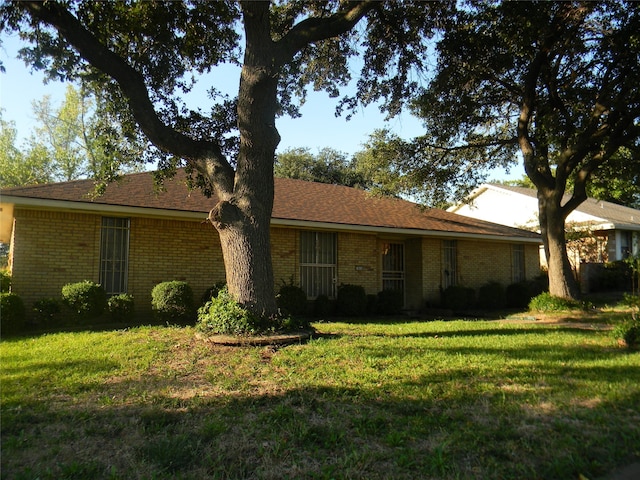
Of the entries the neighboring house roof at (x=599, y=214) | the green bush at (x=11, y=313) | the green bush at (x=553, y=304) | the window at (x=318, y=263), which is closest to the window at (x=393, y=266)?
the window at (x=318, y=263)

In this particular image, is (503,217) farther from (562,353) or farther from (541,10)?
(562,353)

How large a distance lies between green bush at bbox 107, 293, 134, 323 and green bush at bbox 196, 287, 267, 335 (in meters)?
3.68

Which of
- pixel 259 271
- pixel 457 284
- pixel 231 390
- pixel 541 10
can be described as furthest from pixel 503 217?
pixel 231 390

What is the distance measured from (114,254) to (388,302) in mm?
8227

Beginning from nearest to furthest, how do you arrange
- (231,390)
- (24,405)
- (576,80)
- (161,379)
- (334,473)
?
(334,473) → (24,405) → (231,390) → (161,379) → (576,80)

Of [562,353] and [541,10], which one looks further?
[541,10]

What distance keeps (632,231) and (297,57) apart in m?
24.1

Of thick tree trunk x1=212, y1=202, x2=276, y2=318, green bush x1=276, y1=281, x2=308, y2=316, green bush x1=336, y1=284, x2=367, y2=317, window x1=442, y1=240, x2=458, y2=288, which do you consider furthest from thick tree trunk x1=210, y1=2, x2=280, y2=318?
window x1=442, y1=240, x2=458, y2=288

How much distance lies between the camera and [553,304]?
46.0 ft

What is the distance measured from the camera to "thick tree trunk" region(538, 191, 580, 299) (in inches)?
574

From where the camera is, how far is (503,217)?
32.2m

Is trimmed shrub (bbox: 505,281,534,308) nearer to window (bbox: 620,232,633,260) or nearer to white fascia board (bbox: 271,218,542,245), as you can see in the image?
white fascia board (bbox: 271,218,542,245)

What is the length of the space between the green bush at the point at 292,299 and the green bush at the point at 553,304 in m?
7.15

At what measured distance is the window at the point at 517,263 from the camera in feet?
64.9
